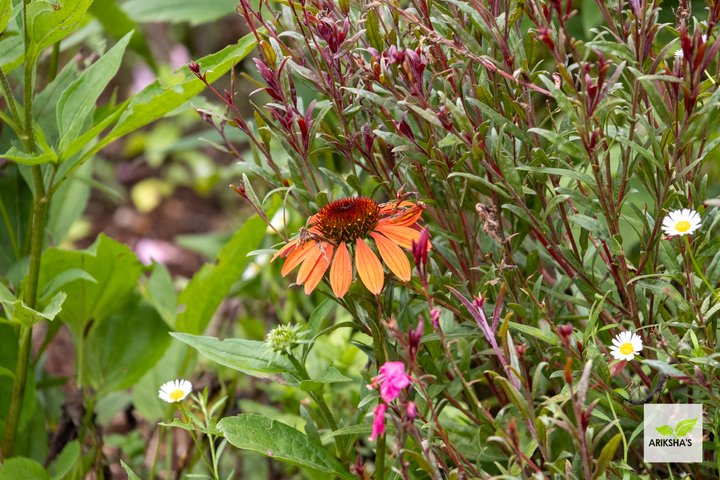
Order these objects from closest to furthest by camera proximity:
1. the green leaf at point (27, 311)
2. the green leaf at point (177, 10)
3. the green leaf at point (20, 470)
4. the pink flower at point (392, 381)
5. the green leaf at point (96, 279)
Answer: the pink flower at point (392, 381) < the green leaf at point (27, 311) < the green leaf at point (20, 470) < the green leaf at point (96, 279) < the green leaf at point (177, 10)

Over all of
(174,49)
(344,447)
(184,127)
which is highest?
(174,49)

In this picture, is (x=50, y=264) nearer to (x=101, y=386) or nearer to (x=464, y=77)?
(x=101, y=386)

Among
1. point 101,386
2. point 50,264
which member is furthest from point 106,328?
point 50,264

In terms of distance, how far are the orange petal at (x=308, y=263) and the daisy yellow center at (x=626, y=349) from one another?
327mm

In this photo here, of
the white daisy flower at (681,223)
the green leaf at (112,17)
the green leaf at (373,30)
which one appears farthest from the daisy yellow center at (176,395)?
the green leaf at (112,17)

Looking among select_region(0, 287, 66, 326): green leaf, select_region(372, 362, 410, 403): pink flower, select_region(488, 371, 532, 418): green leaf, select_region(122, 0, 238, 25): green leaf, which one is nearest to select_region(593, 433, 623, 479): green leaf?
select_region(488, 371, 532, 418): green leaf

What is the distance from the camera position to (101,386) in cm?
151

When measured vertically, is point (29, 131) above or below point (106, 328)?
above

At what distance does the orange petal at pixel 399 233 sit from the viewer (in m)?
0.92

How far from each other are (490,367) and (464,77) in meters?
0.37

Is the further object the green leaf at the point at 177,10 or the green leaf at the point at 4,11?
the green leaf at the point at 177,10

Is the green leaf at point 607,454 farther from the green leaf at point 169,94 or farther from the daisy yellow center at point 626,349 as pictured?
the green leaf at point 169,94

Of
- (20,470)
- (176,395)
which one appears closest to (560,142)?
(176,395)

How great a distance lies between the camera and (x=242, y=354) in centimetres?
100
